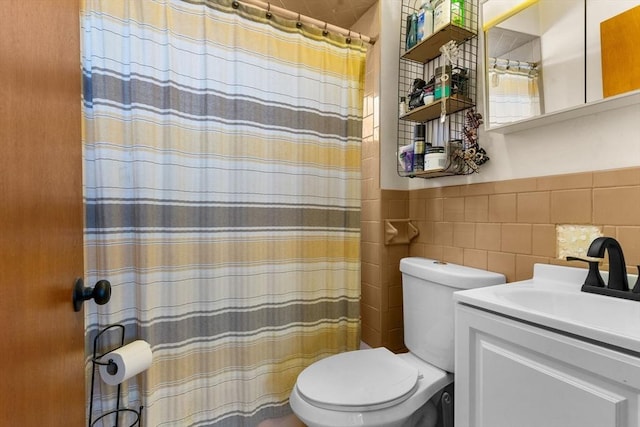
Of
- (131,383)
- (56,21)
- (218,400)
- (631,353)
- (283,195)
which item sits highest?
(56,21)

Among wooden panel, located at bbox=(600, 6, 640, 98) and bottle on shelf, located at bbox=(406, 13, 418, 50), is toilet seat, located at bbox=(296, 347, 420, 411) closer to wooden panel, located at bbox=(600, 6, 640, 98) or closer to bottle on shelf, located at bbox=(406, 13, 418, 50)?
wooden panel, located at bbox=(600, 6, 640, 98)

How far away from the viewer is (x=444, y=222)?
1.38 meters

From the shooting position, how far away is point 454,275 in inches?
42.2

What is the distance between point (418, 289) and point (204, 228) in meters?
0.90

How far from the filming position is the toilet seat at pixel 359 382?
3.09 feet

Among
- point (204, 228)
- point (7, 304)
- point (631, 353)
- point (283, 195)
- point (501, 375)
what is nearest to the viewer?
point (7, 304)

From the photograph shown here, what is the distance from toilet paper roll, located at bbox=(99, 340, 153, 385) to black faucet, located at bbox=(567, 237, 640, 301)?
1.34 meters

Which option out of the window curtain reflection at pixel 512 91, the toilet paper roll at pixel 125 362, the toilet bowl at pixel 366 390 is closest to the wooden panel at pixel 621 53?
the window curtain reflection at pixel 512 91

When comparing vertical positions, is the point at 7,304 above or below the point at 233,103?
below

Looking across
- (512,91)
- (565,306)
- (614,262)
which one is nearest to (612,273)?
(614,262)

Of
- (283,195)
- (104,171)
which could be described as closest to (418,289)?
(283,195)

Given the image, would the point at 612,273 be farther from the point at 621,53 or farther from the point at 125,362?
the point at 125,362

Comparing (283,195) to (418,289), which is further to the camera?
(283,195)

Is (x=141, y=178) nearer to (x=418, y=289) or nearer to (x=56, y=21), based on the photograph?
(x=56, y=21)
